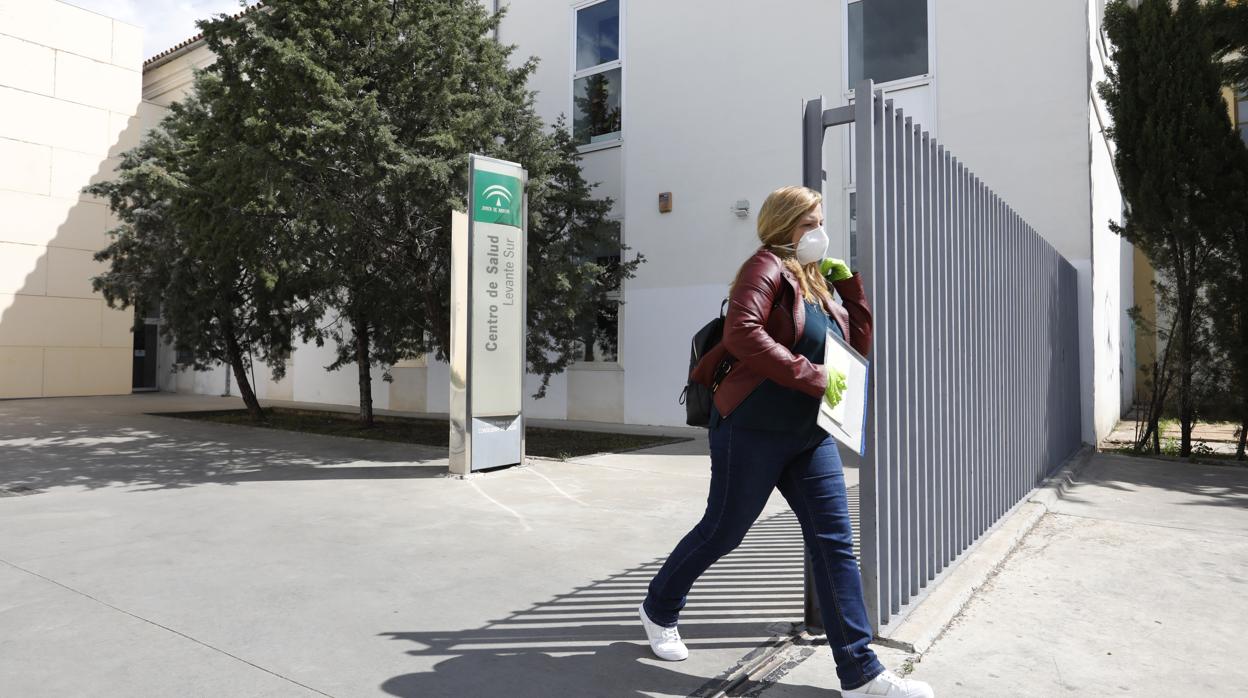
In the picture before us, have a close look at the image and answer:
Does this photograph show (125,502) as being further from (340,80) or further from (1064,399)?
(1064,399)

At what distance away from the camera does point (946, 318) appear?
431cm

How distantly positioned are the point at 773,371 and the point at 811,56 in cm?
1009

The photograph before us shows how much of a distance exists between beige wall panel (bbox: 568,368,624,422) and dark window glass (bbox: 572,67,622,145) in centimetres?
404

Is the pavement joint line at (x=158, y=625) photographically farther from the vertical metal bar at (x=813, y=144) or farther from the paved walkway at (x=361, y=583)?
the vertical metal bar at (x=813, y=144)

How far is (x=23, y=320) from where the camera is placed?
21.7m

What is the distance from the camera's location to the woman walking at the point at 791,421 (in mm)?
2654

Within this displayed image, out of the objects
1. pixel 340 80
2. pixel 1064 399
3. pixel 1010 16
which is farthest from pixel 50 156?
pixel 1064 399

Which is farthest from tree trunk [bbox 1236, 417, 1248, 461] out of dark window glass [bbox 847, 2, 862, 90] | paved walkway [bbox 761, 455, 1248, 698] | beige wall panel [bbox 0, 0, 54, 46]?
beige wall panel [bbox 0, 0, 54, 46]

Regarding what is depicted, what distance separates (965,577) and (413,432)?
9.72 m

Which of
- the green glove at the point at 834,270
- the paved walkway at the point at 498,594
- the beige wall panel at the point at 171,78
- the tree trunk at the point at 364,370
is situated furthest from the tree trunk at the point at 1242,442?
the beige wall panel at the point at 171,78

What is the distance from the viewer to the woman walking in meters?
2.65

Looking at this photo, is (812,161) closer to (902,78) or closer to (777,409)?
(777,409)

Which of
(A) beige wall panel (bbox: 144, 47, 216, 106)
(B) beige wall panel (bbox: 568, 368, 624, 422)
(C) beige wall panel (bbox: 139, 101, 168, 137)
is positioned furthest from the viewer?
(C) beige wall panel (bbox: 139, 101, 168, 137)

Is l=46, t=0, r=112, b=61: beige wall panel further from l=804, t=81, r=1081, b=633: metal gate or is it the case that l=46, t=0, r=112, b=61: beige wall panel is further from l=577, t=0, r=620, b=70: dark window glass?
l=804, t=81, r=1081, b=633: metal gate
